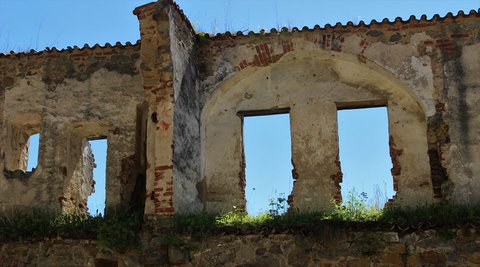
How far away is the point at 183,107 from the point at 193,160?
2.97 feet

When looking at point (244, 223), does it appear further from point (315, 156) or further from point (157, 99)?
point (157, 99)

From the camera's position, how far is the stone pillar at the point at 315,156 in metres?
11.3

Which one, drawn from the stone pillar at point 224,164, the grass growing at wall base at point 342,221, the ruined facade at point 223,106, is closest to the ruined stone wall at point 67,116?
the ruined facade at point 223,106

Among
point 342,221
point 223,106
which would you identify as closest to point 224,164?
point 223,106

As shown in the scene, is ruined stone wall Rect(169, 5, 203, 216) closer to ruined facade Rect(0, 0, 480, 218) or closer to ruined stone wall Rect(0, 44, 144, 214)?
ruined facade Rect(0, 0, 480, 218)

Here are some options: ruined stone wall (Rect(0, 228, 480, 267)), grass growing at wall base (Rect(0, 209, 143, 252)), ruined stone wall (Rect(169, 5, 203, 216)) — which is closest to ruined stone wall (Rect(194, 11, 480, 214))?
ruined stone wall (Rect(169, 5, 203, 216))

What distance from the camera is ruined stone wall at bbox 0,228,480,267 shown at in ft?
32.2

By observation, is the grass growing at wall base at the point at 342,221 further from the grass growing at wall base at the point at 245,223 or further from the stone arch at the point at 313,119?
the stone arch at the point at 313,119

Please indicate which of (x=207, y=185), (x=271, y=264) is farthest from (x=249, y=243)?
(x=207, y=185)

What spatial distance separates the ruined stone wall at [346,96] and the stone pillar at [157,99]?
3.86 ft

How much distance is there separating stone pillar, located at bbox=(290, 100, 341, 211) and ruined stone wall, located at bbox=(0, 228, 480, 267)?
3.91 feet

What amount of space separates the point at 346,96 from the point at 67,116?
4799 mm

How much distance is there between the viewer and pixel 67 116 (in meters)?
12.3

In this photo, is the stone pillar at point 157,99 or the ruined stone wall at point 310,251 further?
the stone pillar at point 157,99
